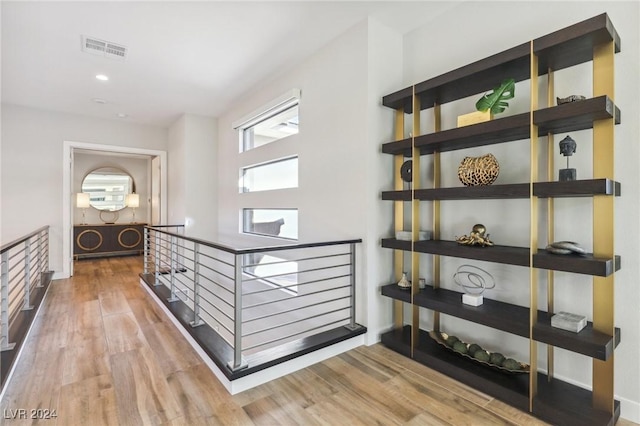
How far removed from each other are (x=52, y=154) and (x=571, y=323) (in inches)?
269

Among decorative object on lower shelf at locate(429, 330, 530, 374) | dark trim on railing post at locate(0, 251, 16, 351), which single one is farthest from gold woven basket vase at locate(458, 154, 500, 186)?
dark trim on railing post at locate(0, 251, 16, 351)

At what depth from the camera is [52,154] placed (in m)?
5.08

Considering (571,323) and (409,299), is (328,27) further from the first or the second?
(571,323)

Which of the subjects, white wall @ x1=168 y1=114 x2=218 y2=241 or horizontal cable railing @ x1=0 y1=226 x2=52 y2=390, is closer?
horizontal cable railing @ x1=0 y1=226 x2=52 y2=390

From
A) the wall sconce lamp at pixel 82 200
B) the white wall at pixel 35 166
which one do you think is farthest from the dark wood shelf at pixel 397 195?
the wall sconce lamp at pixel 82 200

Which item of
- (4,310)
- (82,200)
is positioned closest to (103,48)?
(4,310)

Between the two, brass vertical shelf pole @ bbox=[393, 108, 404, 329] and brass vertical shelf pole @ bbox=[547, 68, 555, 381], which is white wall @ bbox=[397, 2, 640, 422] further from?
brass vertical shelf pole @ bbox=[393, 108, 404, 329]

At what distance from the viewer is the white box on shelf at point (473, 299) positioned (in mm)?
2119

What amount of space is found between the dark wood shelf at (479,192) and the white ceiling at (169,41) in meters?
1.53

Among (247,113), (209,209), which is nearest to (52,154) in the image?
(209,209)

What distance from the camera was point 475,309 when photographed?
2061mm

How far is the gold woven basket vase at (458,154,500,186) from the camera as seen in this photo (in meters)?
2.06

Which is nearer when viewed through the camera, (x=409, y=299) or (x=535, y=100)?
(x=535, y=100)

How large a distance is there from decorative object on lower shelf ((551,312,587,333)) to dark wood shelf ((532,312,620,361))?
2 cm
